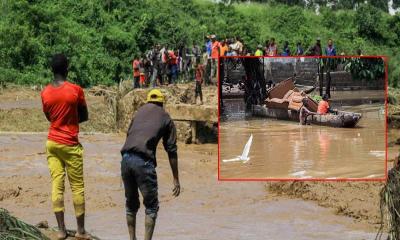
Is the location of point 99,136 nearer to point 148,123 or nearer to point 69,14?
point 148,123

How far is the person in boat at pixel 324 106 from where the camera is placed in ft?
37.8

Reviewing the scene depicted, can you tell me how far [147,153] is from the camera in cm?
794

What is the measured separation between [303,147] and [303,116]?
59 centimetres

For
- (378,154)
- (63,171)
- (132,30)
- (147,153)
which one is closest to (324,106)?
(378,154)

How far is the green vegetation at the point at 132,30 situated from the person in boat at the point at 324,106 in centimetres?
2089

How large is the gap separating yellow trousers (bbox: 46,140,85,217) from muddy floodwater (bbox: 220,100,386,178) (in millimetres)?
3886

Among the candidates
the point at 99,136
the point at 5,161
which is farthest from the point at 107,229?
the point at 99,136

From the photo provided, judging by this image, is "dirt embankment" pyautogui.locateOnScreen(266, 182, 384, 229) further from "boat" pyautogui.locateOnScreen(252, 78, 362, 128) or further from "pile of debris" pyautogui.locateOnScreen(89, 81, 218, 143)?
"pile of debris" pyautogui.locateOnScreen(89, 81, 218, 143)

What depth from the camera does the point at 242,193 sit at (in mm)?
13258

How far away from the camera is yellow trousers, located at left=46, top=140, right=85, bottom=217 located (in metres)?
8.05

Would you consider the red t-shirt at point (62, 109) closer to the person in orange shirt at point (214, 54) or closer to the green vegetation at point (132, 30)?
the person in orange shirt at point (214, 54)

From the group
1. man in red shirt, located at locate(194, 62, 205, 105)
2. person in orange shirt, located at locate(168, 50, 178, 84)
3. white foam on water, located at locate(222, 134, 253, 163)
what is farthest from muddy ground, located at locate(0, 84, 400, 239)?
person in orange shirt, located at locate(168, 50, 178, 84)

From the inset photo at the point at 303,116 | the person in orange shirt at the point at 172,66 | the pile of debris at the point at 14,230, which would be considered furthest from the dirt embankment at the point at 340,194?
the person in orange shirt at the point at 172,66

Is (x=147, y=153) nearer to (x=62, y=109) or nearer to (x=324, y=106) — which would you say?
(x=62, y=109)
